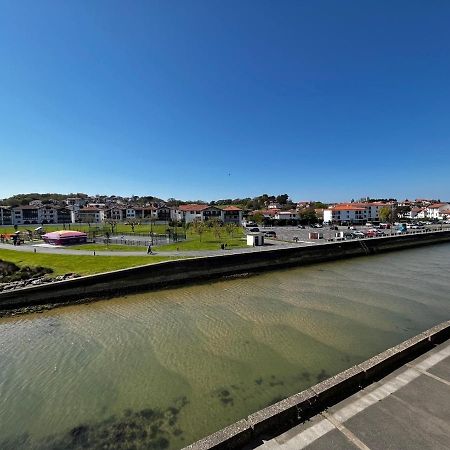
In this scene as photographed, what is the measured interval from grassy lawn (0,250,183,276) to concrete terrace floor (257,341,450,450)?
19.9 m

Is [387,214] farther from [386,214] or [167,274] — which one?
[167,274]

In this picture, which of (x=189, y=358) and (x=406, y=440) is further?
(x=189, y=358)

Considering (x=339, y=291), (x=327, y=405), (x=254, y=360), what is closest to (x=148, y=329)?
(x=254, y=360)

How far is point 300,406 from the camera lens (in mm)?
5250

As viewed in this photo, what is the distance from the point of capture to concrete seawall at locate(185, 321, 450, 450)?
15.3 feet

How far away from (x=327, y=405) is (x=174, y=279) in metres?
18.3

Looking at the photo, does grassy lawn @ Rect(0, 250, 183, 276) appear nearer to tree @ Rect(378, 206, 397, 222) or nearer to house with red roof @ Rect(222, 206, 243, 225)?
house with red roof @ Rect(222, 206, 243, 225)

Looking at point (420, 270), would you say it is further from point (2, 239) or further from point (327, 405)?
point (2, 239)

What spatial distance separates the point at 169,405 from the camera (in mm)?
8305

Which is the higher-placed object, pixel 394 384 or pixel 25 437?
pixel 394 384

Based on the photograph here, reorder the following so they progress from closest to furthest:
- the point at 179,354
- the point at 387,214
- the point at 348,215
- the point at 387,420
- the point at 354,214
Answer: the point at 387,420 < the point at 179,354 < the point at 387,214 < the point at 348,215 < the point at 354,214

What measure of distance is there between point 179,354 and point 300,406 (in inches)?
281

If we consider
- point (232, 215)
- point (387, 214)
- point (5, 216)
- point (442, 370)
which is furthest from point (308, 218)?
point (5, 216)

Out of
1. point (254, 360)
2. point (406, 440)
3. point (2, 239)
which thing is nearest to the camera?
point (406, 440)
